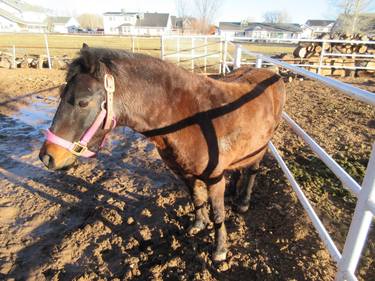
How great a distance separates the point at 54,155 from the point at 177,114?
866 millimetres

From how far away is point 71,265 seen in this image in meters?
2.57

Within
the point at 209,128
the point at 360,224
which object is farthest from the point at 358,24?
the point at 360,224

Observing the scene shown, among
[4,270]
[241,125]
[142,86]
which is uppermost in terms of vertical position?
[142,86]

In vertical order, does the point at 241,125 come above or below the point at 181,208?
above

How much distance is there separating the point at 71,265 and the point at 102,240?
0.37 metres

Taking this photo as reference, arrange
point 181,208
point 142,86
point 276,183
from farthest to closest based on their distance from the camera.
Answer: point 276,183 < point 181,208 < point 142,86

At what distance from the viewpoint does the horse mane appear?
1.74 m

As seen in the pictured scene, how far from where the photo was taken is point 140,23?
7100 centimetres

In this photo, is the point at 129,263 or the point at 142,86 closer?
the point at 142,86

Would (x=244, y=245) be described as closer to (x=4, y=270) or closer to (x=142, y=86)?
(x=142, y=86)

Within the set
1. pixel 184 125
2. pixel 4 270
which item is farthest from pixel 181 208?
pixel 4 270

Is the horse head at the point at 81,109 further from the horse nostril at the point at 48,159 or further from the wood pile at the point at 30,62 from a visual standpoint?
the wood pile at the point at 30,62

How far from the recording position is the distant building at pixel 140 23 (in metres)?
67.8

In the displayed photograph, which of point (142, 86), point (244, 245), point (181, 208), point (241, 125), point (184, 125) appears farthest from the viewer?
point (181, 208)
